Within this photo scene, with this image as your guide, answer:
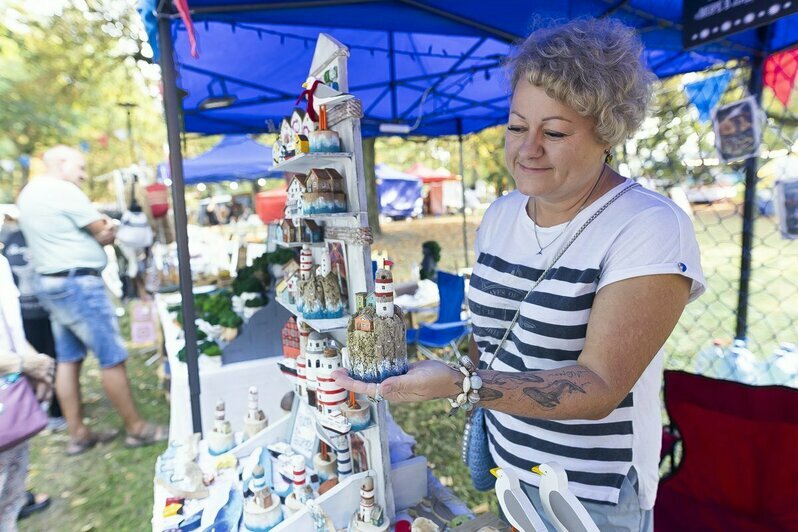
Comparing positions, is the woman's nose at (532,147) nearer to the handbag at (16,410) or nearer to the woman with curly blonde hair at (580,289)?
the woman with curly blonde hair at (580,289)

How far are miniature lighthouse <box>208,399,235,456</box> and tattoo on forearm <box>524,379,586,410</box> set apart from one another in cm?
143

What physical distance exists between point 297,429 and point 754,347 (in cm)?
357

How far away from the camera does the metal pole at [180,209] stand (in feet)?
6.39

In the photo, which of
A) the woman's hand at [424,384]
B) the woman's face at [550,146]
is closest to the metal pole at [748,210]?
the woman's face at [550,146]

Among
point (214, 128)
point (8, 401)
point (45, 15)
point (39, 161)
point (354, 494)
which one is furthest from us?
point (45, 15)

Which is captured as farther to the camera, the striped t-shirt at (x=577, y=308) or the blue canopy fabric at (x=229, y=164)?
the blue canopy fabric at (x=229, y=164)

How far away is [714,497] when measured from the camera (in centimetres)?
172

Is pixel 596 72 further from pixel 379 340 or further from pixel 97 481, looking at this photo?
pixel 97 481

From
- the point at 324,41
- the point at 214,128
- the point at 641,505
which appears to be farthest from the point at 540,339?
the point at 214,128

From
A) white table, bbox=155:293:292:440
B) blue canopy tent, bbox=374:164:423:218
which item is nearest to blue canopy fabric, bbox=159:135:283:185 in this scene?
white table, bbox=155:293:292:440

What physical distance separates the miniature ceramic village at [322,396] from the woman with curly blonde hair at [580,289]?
0.98 feet

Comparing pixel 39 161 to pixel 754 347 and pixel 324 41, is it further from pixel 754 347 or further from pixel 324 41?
pixel 754 347

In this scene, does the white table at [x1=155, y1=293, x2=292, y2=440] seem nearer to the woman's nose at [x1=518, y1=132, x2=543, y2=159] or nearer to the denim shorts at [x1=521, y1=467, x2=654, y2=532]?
the denim shorts at [x1=521, y1=467, x2=654, y2=532]

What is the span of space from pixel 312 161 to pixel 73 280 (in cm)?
223
